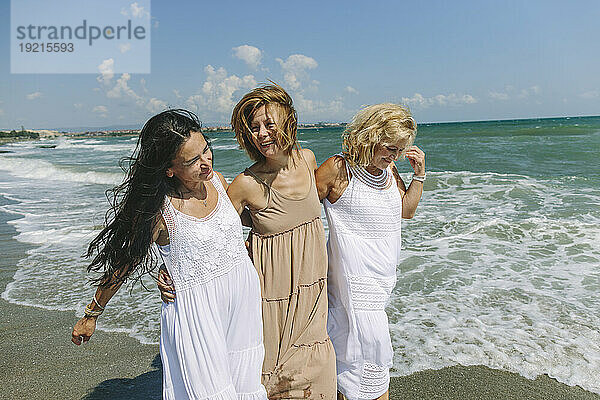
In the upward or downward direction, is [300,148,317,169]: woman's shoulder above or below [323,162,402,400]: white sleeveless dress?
above

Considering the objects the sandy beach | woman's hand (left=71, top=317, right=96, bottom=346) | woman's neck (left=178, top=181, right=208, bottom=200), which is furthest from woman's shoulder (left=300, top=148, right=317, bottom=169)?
the sandy beach

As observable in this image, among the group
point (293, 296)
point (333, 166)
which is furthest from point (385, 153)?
point (293, 296)

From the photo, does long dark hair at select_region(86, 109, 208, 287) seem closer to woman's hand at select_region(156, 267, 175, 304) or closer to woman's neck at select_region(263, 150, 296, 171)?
woman's hand at select_region(156, 267, 175, 304)

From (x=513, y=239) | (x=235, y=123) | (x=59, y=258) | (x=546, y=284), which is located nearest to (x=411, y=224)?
(x=513, y=239)

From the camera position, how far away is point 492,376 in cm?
393

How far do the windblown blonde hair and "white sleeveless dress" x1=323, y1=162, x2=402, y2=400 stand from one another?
1.83 ft

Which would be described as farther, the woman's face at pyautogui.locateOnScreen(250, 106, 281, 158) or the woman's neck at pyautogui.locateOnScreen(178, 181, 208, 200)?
the woman's face at pyautogui.locateOnScreen(250, 106, 281, 158)

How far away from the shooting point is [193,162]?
88.4 inches

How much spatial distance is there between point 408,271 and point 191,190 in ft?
15.2

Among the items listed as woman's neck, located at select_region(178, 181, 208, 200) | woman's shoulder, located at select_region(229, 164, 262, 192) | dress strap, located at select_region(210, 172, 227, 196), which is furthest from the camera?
woman's shoulder, located at select_region(229, 164, 262, 192)

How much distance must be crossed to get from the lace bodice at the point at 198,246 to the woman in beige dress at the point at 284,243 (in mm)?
294

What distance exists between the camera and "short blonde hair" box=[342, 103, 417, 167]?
283 cm

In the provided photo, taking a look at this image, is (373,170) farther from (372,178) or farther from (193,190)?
(193,190)

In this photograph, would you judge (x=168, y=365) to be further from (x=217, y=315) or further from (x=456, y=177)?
(x=456, y=177)
